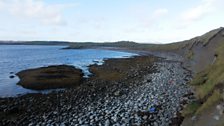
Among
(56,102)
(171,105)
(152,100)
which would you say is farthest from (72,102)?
(171,105)

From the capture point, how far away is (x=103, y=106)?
26.0 meters

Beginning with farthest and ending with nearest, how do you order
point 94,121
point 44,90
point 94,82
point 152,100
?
point 94,82
point 44,90
point 152,100
point 94,121

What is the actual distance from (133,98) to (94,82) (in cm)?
1342

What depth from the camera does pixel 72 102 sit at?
2839cm

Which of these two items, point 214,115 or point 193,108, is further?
point 193,108

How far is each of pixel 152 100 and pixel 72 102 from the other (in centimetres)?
972

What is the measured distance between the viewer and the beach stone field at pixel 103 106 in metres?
21.4

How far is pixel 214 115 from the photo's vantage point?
16.1 meters

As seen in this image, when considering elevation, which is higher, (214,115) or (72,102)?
(214,115)

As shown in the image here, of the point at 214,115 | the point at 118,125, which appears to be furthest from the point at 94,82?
the point at 214,115

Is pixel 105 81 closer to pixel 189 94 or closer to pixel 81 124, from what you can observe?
pixel 189 94

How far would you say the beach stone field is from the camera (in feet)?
70.2

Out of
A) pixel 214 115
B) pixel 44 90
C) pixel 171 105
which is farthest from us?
pixel 44 90

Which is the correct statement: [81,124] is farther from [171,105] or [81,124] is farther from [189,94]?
[189,94]
